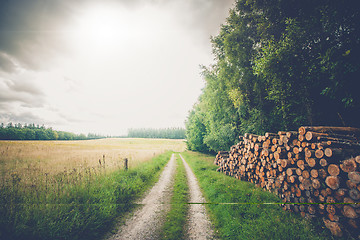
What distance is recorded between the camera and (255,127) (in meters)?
10.5

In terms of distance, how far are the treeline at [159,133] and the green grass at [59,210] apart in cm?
10903

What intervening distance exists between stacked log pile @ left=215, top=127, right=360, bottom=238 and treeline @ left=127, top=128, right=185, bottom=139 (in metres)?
108

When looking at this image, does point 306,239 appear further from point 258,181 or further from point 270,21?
point 270,21

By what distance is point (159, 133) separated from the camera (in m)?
129

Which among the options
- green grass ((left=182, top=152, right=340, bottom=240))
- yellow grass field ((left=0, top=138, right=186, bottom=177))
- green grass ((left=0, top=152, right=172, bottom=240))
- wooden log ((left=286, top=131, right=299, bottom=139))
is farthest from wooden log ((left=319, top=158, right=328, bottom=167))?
yellow grass field ((left=0, top=138, right=186, bottom=177))

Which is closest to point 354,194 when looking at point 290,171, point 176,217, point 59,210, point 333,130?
A: point 290,171

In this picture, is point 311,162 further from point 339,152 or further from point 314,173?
point 339,152

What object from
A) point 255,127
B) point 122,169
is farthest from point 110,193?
point 255,127

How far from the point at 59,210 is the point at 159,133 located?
126m

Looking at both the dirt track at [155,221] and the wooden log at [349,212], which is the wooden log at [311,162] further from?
the dirt track at [155,221]

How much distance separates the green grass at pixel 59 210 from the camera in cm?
360

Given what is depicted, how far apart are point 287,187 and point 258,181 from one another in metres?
2.28

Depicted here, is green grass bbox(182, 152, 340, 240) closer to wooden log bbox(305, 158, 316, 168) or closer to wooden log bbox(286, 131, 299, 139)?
wooden log bbox(305, 158, 316, 168)

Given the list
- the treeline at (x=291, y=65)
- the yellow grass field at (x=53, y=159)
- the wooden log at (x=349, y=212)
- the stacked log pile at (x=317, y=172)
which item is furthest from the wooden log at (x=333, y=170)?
the yellow grass field at (x=53, y=159)
